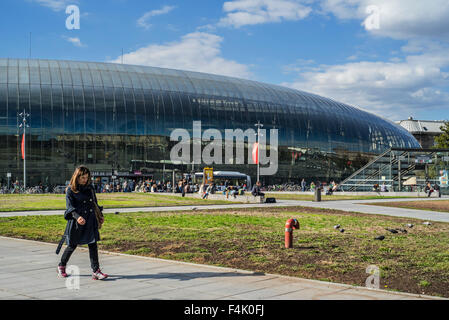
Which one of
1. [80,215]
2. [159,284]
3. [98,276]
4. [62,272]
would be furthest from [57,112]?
[159,284]

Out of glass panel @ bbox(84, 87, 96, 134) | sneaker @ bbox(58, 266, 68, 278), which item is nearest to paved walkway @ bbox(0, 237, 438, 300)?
sneaker @ bbox(58, 266, 68, 278)

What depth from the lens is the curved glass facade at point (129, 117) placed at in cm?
6869

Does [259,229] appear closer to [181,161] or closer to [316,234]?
[316,234]

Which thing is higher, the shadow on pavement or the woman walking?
the woman walking

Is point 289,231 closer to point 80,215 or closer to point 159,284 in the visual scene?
point 159,284

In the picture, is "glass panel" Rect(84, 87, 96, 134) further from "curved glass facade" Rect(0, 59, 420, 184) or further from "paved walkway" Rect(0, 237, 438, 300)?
"paved walkway" Rect(0, 237, 438, 300)

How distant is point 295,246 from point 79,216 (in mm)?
6554

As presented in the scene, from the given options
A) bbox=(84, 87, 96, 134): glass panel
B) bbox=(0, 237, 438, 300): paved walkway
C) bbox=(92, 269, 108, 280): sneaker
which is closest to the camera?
bbox=(0, 237, 438, 300): paved walkway

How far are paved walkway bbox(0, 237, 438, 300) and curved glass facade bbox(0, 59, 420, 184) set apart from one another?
61440 mm

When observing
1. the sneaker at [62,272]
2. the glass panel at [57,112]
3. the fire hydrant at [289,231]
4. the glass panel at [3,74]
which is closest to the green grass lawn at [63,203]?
the fire hydrant at [289,231]

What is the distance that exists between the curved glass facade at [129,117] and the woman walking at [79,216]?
204 ft

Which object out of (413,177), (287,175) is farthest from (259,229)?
(287,175)

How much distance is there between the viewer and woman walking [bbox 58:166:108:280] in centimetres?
916

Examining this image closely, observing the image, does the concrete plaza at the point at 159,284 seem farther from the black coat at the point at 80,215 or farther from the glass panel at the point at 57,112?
the glass panel at the point at 57,112
